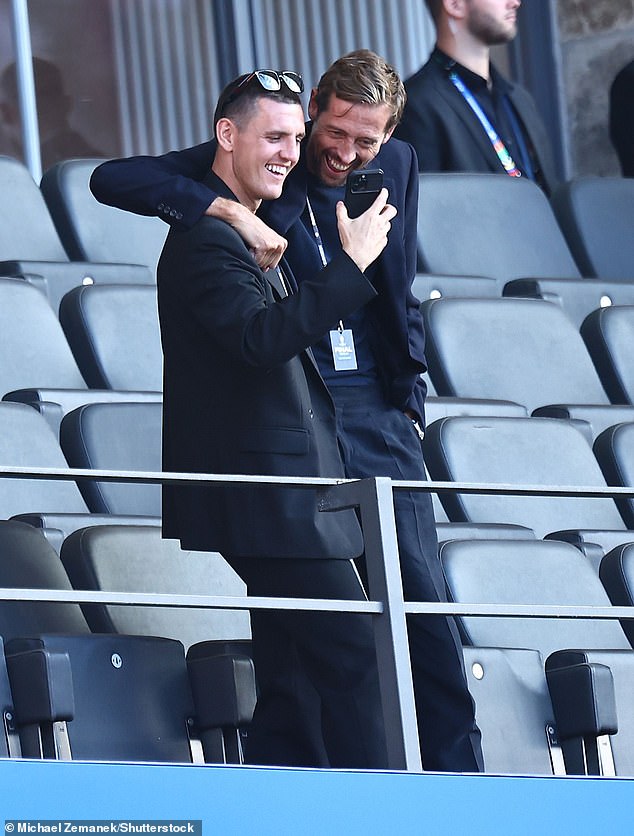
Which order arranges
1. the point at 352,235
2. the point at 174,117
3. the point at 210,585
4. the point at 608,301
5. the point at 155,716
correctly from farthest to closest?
the point at 174,117
the point at 608,301
the point at 210,585
the point at 155,716
the point at 352,235

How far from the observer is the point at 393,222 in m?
2.49

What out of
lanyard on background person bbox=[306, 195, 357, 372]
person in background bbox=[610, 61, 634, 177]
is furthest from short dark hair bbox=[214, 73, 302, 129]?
person in background bbox=[610, 61, 634, 177]

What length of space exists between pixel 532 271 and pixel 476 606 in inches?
97.7

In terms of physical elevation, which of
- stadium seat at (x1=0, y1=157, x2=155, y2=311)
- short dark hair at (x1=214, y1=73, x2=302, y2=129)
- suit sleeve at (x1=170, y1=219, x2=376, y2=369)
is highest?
stadium seat at (x1=0, y1=157, x2=155, y2=311)

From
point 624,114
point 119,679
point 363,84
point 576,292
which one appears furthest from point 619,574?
point 624,114

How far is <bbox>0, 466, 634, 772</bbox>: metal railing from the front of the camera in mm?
2000

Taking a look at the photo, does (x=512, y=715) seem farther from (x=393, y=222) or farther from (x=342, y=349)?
(x=393, y=222)

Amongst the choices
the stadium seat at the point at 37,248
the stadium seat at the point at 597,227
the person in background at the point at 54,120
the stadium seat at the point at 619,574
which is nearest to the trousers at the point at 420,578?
the stadium seat at the point at 619,574

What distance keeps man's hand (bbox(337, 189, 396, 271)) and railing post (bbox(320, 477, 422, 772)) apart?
32 cm

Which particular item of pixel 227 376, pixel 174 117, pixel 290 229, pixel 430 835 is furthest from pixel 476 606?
pixel 174 117

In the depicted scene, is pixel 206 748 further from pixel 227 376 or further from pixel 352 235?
pixel 352 235

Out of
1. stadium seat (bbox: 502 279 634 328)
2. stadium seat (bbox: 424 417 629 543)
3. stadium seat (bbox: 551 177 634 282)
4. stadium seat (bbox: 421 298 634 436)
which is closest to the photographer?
stadium seat (bbox: 424 417 629 543)

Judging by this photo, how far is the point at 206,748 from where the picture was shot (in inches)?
99.3

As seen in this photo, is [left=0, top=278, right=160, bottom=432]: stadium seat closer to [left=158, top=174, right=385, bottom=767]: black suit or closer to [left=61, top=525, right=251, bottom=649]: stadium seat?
[left=61, top=525, right=251, bottom=649]: stadium seat
